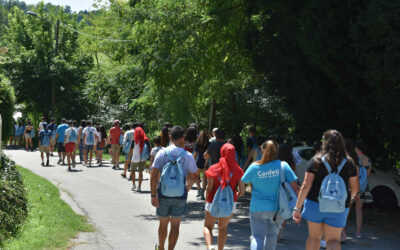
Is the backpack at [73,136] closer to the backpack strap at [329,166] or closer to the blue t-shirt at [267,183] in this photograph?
the blue t-shirt at [267,183]

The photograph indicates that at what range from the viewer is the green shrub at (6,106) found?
1023 centimetres

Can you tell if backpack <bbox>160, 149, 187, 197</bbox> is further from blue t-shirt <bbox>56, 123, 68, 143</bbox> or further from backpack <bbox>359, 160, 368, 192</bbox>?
blue t-shirt <bbox>56, 123, 68, 143</bbox>

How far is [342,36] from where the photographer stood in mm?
11133

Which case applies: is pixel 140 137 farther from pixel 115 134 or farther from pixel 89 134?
pixel 89 134

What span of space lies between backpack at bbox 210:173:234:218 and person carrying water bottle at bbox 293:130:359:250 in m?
1.02

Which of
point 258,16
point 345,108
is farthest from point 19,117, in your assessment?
point 345,108

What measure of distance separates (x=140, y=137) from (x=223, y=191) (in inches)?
304

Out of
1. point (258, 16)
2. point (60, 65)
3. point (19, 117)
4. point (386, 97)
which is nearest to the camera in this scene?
point (386, 97)

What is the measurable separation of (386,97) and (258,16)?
5173 millimetres

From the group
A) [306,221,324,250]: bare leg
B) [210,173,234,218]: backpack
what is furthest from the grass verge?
[306,221,324,250]: bare leg

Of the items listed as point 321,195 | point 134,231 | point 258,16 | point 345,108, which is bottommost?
point 134,231

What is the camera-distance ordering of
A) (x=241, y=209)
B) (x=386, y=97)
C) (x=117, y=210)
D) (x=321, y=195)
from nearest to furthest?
1. (x=321, y=195)
2. (x=386, y=97)
3. (x=117, y=210)
4. (x=241, y=209)

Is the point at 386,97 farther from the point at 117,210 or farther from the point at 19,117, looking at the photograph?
the point at 19,117

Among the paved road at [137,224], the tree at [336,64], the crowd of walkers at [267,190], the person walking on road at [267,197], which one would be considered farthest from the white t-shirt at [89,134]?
the person walking on road at [267,197]
